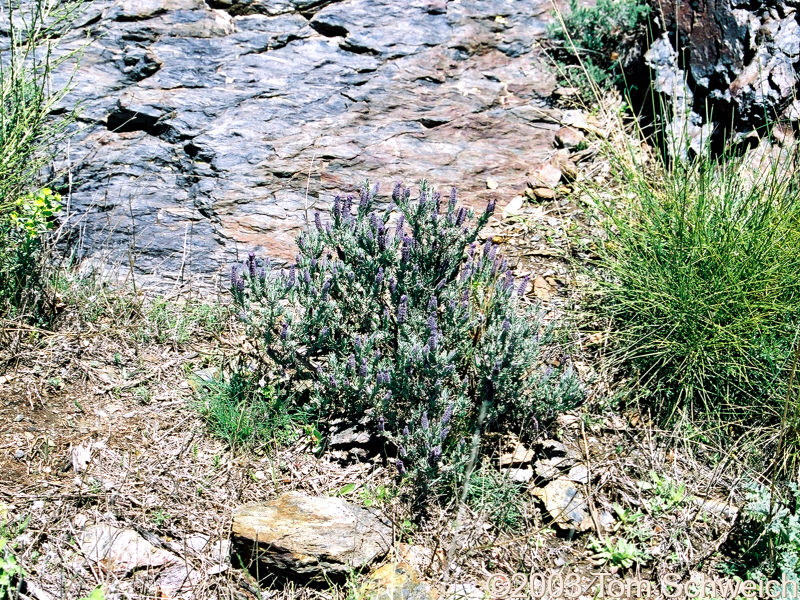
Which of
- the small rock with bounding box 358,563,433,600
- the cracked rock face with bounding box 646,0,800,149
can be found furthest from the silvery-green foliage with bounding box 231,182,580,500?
the cracked rock face with bounding box 646,0,800,149

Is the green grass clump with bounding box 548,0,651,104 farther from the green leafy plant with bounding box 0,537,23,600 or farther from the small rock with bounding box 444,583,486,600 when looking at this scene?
the green leafy plant with bounding box 0,537,23,600

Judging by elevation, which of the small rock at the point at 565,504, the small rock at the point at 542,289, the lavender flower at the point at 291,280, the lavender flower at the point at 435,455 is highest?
the lavender flower at the point at 291,280

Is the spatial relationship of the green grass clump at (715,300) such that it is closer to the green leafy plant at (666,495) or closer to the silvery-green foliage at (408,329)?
the green leafy plant at (666,495)

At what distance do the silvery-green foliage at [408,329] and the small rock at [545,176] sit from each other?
1.26m

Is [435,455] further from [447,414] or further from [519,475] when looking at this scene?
[519,475]

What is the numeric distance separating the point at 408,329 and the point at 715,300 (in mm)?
1401

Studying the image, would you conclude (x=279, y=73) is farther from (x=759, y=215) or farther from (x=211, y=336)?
(x=759, y=215)

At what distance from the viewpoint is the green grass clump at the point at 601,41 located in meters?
4.86

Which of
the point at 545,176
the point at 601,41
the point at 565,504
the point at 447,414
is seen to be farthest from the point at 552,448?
the point at 601,41

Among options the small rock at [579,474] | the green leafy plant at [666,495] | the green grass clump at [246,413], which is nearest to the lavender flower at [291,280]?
the green grass clump at [246,413]

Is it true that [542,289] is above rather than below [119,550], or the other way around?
above

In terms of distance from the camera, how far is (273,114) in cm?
445

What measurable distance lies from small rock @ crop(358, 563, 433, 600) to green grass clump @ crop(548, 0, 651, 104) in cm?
335

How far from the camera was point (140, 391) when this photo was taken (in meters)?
3.35
